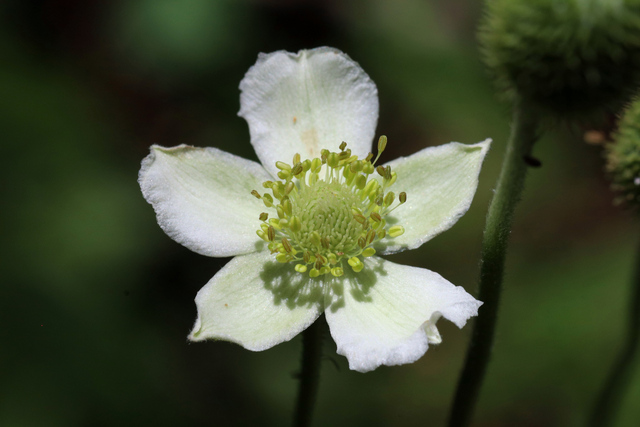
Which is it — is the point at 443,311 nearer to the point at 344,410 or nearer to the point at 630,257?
the point at 344,410

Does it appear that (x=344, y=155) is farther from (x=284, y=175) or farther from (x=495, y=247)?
(x=495, y=247)

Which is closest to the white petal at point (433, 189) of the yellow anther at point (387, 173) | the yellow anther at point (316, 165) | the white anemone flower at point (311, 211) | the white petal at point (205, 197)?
the white anemone flower at point (311, 211)

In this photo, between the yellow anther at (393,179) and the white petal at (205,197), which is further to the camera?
the yellow anther at (393,179)

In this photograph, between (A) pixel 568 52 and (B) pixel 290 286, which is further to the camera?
(B) pixel 290 286

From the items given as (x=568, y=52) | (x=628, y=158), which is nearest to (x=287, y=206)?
(x=568, y=52)

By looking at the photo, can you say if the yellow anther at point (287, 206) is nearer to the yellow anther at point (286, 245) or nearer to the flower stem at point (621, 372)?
the yellow anther at point (286, 245)

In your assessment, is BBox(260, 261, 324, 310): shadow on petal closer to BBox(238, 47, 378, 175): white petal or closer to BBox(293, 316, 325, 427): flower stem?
BBox(293, 316, 325, 427): flower stem
